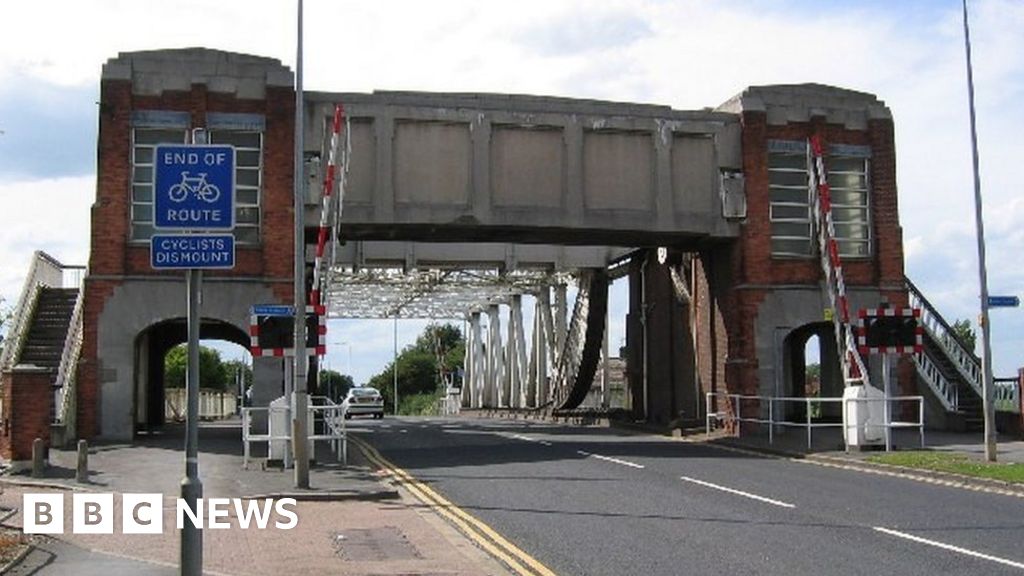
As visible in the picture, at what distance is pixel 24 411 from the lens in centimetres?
2166

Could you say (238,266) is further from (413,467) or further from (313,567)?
(313,567)

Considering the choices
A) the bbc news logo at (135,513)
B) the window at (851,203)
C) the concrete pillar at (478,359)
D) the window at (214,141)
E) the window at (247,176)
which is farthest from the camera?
the concrete pillar at (478,359)

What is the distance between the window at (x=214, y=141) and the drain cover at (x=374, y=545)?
1602 centimetres

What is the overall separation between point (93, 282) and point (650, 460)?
Result: 1369cm

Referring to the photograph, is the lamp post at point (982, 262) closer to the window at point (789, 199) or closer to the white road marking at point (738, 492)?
the white road marking at point (738, 492)

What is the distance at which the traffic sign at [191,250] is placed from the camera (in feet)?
30.2

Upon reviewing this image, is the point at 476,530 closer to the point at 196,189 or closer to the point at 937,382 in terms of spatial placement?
the point at 196,189

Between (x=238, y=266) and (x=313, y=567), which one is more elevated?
(x=238, y=266)

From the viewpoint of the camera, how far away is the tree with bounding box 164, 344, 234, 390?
246ft

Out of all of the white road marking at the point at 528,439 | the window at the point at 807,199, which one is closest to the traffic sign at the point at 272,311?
the white road marking at the point at 528,439

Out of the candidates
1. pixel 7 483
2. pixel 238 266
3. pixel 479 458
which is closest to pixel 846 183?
pixel 479 458

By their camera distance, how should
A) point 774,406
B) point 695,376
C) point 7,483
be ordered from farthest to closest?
1. point 695,376
2. point 774,406
3. point 7,483

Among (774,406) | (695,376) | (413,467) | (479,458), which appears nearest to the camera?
(413,467)

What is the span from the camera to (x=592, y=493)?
17750 mm
